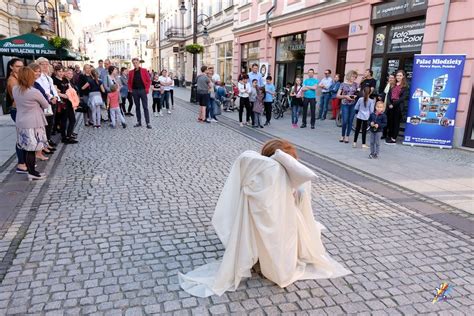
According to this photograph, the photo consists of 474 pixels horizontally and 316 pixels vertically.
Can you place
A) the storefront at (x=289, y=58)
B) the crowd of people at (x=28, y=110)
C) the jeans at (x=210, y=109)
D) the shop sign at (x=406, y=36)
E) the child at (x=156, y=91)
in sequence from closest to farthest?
1. the crowd of people at (x=28, y=110)
2. the shop sign at (x=406, y=36)
3. the jeans at (x=210, y=109)
4. the child at (x=156, y=91)
5. the storefront at (x=289, y=58)

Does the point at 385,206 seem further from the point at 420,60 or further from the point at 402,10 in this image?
the point at 402,10

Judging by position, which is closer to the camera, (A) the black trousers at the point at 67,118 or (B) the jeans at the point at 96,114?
(A) the black trousers at the point at 67,118

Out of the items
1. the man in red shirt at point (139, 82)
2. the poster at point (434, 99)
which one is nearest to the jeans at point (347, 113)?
the poster at point (434, 99)

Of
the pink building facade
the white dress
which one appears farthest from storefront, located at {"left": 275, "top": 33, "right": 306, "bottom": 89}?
the white dress

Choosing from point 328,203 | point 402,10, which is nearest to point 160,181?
point 328,203

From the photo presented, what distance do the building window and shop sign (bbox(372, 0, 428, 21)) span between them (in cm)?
1269

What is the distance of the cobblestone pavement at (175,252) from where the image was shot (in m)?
2.72

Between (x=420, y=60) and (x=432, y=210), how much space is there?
509cm

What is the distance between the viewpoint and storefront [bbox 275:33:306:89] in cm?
1538

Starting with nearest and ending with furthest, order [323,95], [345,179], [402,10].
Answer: [345,179]
[402,10]
[323,95]

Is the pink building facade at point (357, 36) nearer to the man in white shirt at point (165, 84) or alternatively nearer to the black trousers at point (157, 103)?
the man in white shirt at point (165, 84)

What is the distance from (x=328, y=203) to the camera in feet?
16.1
